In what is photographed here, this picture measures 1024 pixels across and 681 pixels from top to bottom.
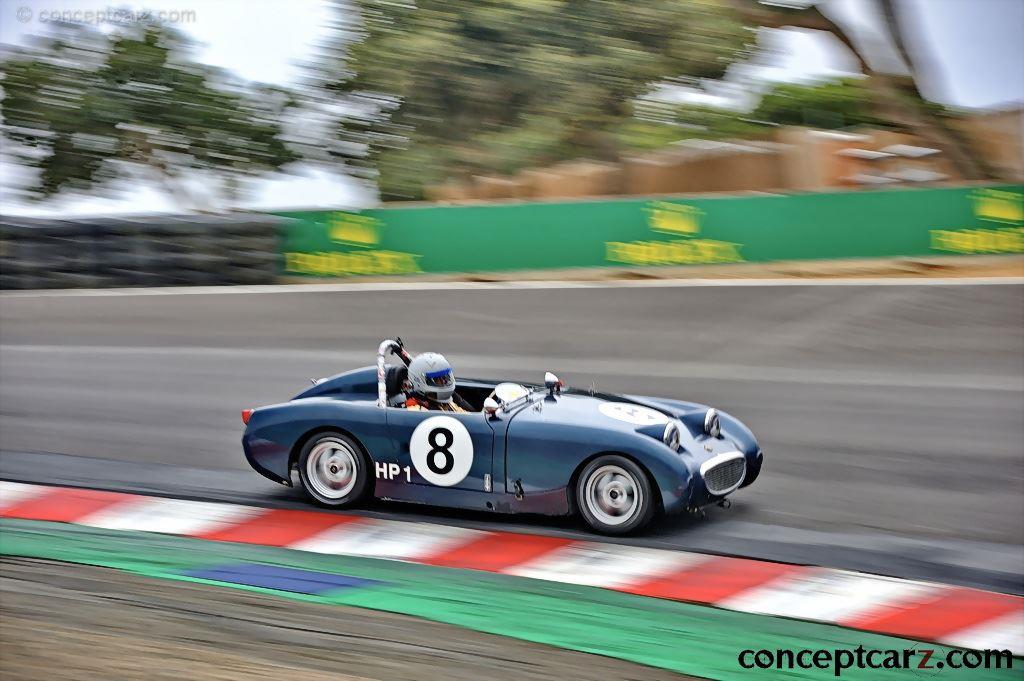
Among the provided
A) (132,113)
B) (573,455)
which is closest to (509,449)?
(573,455)

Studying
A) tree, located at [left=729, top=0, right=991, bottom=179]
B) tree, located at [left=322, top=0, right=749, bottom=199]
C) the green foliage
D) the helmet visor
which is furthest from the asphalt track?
tree, located at [left=729, top=0, right=991, bottom=179]

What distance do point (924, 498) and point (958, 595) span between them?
105 centimetres

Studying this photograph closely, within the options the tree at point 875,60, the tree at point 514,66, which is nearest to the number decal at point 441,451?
the tree at point 514,66

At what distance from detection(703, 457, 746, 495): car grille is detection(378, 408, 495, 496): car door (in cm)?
105

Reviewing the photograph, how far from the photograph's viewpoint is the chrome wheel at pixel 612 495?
4938mm

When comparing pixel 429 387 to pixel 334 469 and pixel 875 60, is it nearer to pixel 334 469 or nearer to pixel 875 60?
pixel 334 469

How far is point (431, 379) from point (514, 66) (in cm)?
712

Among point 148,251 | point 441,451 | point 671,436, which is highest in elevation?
point 148,251

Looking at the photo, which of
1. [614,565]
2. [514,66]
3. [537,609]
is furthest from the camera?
[514,66]

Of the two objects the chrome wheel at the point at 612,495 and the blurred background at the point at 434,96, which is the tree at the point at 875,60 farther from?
the chrome wheel at the point at 612,495

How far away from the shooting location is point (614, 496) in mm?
5004

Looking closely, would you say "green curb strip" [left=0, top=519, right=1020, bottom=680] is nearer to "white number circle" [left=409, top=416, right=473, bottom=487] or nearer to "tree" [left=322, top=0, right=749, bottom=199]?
"white number circle" [left=409, top=416, right=473, bottom=487]

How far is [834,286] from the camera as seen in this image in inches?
266

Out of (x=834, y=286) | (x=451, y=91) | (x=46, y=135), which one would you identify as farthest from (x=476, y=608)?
(x=46, y=135)
